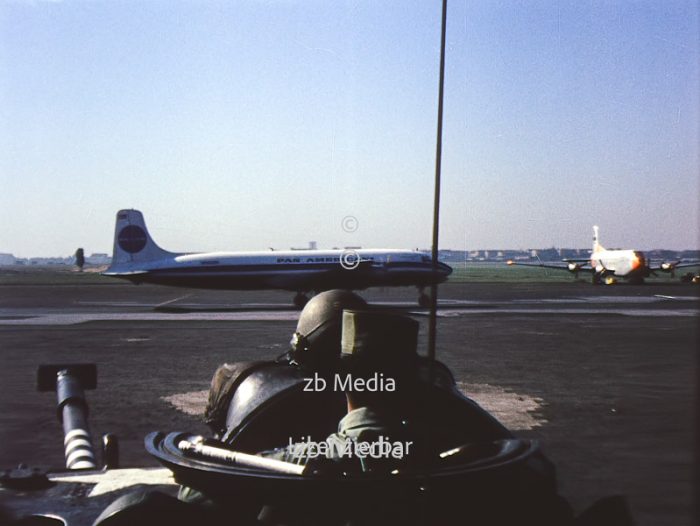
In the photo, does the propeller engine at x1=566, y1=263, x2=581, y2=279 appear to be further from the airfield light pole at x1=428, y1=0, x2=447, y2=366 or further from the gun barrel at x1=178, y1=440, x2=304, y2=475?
the gun barrel at x1=178, y1=440, x2=304, y2=475

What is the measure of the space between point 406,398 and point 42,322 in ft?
88.2

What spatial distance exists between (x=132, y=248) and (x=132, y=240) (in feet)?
1.59

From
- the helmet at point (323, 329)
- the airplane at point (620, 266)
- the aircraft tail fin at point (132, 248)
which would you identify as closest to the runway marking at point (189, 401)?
the helmet at point (323, 329)

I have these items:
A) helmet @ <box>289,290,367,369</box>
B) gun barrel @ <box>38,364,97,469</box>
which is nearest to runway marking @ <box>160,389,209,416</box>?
gun barrel @ <box>38,364,97,469</box>

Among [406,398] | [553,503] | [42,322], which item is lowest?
[42,322]

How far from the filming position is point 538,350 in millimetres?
17438

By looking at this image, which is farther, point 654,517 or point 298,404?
point 654,517

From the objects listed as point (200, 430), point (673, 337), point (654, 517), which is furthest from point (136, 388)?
point (673, 337)

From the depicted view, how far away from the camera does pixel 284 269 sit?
39875mm

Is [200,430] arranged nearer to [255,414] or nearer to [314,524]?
[255,414]

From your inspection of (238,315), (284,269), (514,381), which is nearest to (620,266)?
(284,269)

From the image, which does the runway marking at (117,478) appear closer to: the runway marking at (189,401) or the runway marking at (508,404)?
the runway marking at (508,404)

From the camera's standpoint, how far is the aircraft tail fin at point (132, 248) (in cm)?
4219

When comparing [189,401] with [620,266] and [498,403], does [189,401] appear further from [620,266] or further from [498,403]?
[620,266]
